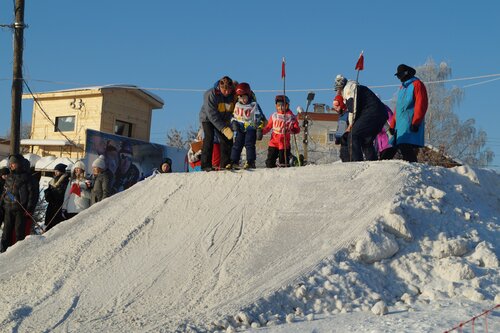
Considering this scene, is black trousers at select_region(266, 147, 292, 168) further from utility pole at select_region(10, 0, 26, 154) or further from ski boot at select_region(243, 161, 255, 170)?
utility pole at select_region(10, 0, 26, 154)

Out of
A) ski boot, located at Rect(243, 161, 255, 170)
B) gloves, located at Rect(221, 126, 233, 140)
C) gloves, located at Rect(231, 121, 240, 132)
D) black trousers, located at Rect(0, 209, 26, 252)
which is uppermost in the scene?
gloves, located at Rect(231, 121, 240, 132)

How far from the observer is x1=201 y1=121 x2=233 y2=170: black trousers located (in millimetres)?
8180

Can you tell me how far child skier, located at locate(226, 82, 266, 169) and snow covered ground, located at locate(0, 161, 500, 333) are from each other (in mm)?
1019

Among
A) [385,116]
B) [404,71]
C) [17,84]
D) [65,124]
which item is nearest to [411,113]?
[385,116]

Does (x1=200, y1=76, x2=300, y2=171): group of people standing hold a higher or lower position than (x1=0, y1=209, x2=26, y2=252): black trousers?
higher

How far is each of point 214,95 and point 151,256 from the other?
3.02 meters

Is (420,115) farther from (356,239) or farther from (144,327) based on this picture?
(144,327)

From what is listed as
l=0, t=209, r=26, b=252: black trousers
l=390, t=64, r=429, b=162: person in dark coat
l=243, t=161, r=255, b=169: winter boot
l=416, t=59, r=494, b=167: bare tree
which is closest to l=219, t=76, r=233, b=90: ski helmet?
l=243, t=161, r=255, b=169: winter boot

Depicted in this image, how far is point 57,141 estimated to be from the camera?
848 inches

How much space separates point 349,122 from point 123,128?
56.2 ft

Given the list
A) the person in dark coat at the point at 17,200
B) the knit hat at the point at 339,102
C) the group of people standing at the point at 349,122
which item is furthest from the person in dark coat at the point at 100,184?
the knit hat at the point at 339,102

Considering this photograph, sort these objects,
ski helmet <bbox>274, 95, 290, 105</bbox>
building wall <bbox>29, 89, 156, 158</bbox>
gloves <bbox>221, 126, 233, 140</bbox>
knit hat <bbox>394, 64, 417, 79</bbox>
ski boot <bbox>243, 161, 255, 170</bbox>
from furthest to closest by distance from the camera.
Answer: building wall <bbox>29, 89, 156, 158</bbox> < ski helmet <bbox>274, 95, 290, 105</bbox> < gloves <bbox>221, 126, 233, 140</bbox> < ski boot <bbox>243, 161, 255, 170</bbox> < knit hat <bbox>394, 64, 417, 79</bbox>

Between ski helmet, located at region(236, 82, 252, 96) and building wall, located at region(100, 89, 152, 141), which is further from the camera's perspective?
building wall, located at region(100, 89, 152, 141)

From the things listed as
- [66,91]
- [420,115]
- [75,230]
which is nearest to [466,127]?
[66,91]
